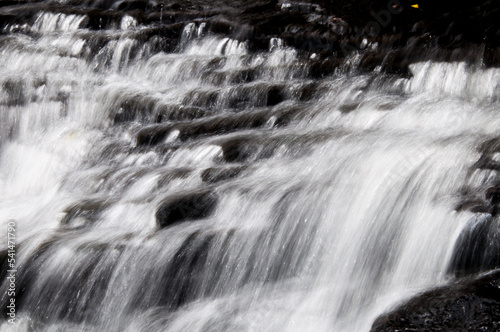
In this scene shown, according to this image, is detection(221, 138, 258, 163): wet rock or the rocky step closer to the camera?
detection(221, 138, 258, 163): wet rock

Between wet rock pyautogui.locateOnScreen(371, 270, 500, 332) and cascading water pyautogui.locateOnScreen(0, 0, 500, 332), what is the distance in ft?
1.43

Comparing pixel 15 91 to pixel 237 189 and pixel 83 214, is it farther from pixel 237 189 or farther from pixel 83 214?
pixel 237 189

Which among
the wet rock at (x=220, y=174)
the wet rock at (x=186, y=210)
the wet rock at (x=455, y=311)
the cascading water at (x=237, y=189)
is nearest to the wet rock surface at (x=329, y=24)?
the cascading water at (x=237, y=189)

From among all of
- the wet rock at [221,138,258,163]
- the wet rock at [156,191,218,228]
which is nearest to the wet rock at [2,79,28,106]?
the wet rock at [221,138,258,163]

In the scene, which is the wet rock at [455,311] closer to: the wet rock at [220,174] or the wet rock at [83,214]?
the wet rock at [220,174]

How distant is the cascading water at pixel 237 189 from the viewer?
511 centimetres

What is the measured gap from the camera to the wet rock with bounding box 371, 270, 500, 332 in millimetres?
3938

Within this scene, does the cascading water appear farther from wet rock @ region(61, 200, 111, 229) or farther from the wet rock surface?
the wet rock surface

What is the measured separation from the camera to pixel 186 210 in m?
6.12

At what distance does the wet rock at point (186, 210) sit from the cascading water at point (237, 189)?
1cm

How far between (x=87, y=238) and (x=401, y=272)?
9.58ft

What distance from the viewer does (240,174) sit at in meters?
6.67

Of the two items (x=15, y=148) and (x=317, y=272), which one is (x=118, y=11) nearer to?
(x=15, y=148)

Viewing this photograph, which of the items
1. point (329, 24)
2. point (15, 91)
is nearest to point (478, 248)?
point (329, 24)
